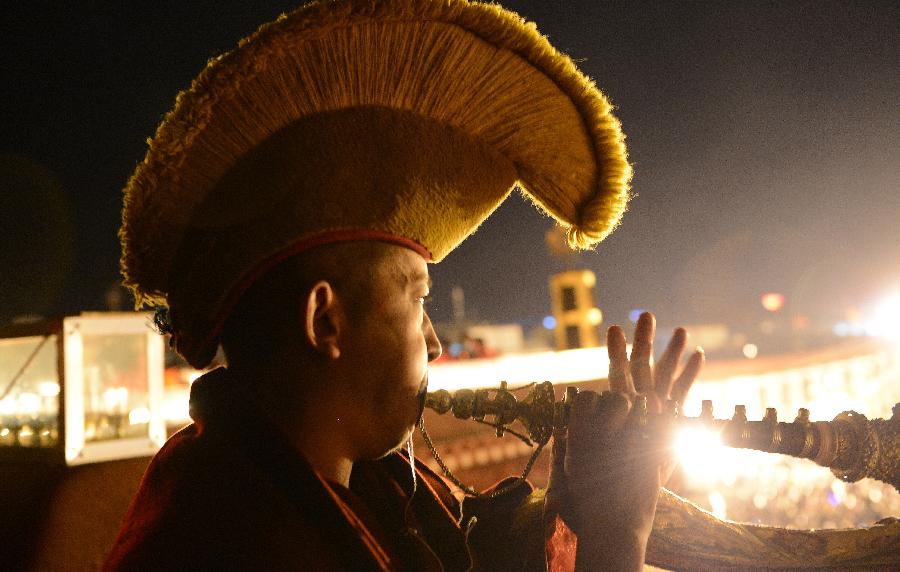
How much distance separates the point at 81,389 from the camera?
10.9 feet

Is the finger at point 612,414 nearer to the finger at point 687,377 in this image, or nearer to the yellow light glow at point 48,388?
the finger at point 687,377

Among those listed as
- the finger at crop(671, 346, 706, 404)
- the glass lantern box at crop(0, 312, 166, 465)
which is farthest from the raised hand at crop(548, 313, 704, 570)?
the glass lantern box at crop(0, 312, 166, 465)

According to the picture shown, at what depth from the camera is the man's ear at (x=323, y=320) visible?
147cm

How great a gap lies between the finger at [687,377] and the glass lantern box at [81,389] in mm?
2502

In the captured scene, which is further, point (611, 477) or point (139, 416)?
point (139, 416)

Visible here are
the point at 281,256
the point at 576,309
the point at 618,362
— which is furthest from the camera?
the point at 576,309

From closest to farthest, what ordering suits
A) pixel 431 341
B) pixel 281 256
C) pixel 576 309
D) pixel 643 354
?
pixel 281 256 → pixel 431 341 → pixel 643 354 → pixel 576 309

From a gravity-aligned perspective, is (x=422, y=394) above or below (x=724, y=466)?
above

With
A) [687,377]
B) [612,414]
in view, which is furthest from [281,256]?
[687,377]

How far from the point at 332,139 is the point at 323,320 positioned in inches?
16.9

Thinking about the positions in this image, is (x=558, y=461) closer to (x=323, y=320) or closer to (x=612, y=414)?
(x=612, y=414)

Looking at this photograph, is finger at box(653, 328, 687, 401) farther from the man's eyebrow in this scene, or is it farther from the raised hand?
the man's eyebrow

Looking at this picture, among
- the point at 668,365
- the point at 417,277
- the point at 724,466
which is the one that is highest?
the point at 417,277

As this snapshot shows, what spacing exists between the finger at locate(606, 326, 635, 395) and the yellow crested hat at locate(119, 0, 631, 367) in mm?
560
